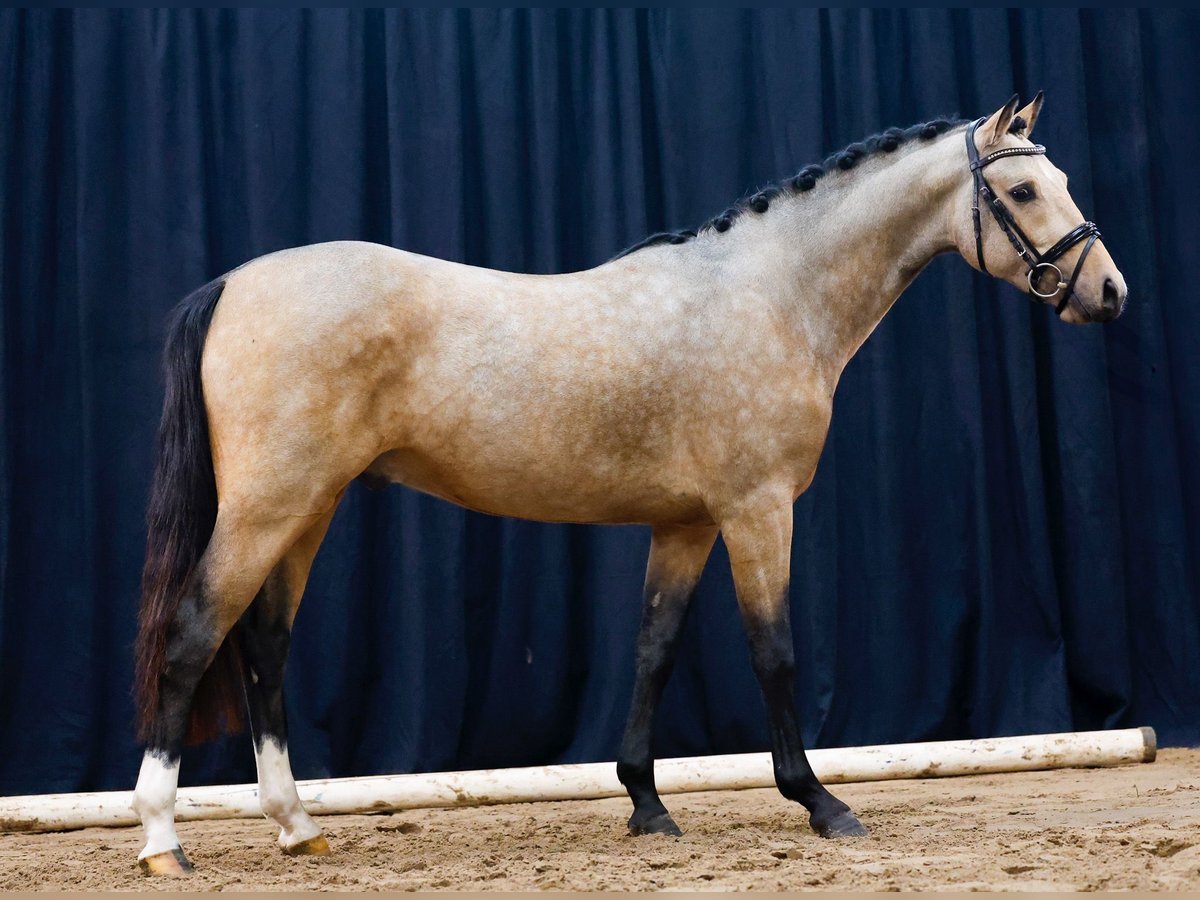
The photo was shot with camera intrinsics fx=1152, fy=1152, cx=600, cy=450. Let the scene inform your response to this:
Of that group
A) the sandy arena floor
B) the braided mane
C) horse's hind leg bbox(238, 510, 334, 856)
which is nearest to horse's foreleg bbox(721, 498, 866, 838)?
the sandy arena floor

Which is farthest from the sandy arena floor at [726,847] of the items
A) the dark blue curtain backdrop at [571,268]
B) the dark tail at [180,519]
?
the dark blue curtain backdrop at [571,268]

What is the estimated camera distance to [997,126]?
3254mm

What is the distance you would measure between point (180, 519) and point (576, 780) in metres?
1.75

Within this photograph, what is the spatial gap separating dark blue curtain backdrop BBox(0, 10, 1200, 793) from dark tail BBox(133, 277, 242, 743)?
65.3 inches

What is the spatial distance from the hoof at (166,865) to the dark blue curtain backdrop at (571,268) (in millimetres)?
1778

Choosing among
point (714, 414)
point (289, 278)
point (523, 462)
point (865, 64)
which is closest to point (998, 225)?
point (714, 414)

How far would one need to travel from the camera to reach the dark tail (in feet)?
9.46

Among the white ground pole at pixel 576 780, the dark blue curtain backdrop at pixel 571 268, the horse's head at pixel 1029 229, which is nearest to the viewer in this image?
the horse's head at pixel 1029 229

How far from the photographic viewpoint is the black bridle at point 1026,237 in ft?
10.4

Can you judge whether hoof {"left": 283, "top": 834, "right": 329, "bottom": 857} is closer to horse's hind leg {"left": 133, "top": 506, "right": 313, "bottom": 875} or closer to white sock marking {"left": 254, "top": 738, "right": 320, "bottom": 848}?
white sock marking {"left": 254, "top": 738, "right": 320, "bottom": 848}

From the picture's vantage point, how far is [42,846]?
11.5 ft

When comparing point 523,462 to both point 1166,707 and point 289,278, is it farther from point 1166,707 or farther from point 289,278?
point 1166,707

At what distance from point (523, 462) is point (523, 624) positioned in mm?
1894

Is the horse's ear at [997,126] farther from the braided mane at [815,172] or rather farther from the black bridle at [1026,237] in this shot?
the braided mane at [815,172]
